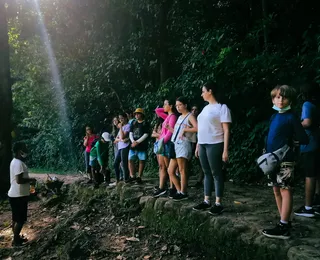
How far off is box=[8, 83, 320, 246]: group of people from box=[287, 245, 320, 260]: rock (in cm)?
25

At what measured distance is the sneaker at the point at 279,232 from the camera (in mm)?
3074

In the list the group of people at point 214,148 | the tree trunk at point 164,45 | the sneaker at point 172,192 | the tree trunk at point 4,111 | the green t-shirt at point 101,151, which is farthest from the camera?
the tree trunk at point 164,45

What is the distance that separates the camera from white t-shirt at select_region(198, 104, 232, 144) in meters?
3.92

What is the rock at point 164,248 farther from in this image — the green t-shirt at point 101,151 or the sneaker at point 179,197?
the green t-shirt at point 101,151

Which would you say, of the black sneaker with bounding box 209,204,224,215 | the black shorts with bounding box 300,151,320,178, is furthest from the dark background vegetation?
the black sneaker with bounding box 209,204,224,215

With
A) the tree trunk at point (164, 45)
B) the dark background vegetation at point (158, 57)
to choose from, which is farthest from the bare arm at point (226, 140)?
the tree trunk at point (164, 45)

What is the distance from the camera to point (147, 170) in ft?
35.4

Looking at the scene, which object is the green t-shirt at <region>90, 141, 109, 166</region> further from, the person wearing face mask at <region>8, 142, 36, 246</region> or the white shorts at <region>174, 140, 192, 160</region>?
the white shorts at <region>174, 140, 192, 160</region>

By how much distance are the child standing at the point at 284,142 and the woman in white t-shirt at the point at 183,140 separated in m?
1.51

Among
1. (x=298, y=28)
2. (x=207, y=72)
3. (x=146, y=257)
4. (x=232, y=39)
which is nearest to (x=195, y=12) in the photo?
(x=232, y=39)

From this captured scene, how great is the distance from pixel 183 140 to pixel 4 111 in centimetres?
677

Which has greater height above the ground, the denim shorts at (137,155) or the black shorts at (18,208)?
the denim shorts at (137,155)

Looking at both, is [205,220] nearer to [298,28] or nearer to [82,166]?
[298,28]

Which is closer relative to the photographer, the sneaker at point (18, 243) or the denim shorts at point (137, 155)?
the sneaker at point (18, 243)
